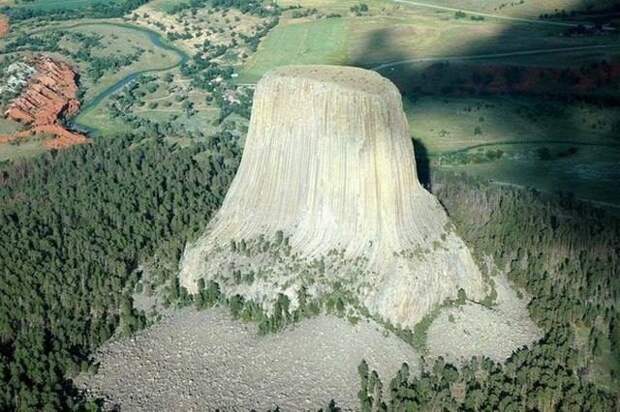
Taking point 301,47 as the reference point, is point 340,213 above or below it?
below

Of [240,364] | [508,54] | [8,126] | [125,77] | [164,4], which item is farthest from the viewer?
[164,4]

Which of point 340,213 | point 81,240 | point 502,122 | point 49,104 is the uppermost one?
point 340,213

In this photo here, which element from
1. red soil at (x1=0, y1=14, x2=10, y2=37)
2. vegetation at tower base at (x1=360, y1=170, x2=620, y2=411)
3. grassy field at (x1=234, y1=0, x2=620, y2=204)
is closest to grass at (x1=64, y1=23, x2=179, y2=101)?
red soil at (x1=0, y1=14, x2=10, y2=37)

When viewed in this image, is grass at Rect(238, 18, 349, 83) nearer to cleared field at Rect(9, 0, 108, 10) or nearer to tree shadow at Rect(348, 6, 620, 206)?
tree shadow at Rect(348, 6, 620, 206)

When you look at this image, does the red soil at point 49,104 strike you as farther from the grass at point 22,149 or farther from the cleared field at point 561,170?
the cleared field at point 561,170

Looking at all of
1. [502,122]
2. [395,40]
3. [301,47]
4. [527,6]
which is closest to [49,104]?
[301,47]

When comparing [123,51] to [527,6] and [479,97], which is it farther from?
[527,6]

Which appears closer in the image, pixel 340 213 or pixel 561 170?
pixel 340 213

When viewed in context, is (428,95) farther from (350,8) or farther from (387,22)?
(350,8)
